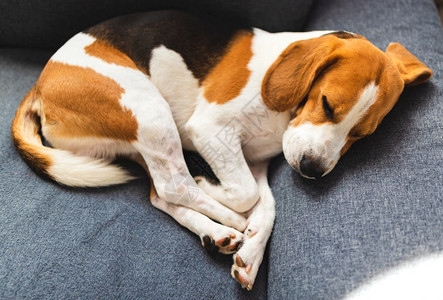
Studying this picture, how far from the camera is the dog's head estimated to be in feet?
4.38

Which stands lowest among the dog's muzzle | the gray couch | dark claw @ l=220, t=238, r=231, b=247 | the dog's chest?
dark claw @ l=220, t=238, r=231, b=247

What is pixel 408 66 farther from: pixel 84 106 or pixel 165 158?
pixel 84 106

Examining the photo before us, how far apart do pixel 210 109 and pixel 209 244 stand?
578mm

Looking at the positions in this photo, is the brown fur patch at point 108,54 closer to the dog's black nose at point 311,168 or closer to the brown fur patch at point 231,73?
the brown fur patch at point 231,73

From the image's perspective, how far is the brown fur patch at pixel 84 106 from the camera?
1.49 metres

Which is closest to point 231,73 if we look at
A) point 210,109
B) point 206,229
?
point 210,109

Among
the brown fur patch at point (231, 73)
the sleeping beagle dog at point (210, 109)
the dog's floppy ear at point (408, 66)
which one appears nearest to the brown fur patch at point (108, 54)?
the sleeping beagle dog at point (210, 109)

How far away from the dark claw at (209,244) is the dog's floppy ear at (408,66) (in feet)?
3.30

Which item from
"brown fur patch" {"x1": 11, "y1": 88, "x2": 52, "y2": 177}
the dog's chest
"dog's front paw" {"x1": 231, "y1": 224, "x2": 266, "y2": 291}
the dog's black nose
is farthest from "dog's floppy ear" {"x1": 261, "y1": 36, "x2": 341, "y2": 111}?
"brown fur patch" {"x1": 11, "y1": 88, "x2": 52, "y2": 177}

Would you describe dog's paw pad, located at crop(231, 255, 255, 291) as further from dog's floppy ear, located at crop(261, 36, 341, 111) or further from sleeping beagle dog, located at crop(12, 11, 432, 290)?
dog's floppy ear, located at crop(261, 36, 341, 111)

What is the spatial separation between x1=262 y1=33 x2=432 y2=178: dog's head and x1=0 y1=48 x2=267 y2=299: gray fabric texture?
53 centimetres

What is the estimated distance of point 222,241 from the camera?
4.56 ft

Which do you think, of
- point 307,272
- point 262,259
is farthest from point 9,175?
point 307,272

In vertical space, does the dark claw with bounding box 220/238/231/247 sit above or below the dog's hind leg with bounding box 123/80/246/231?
below
